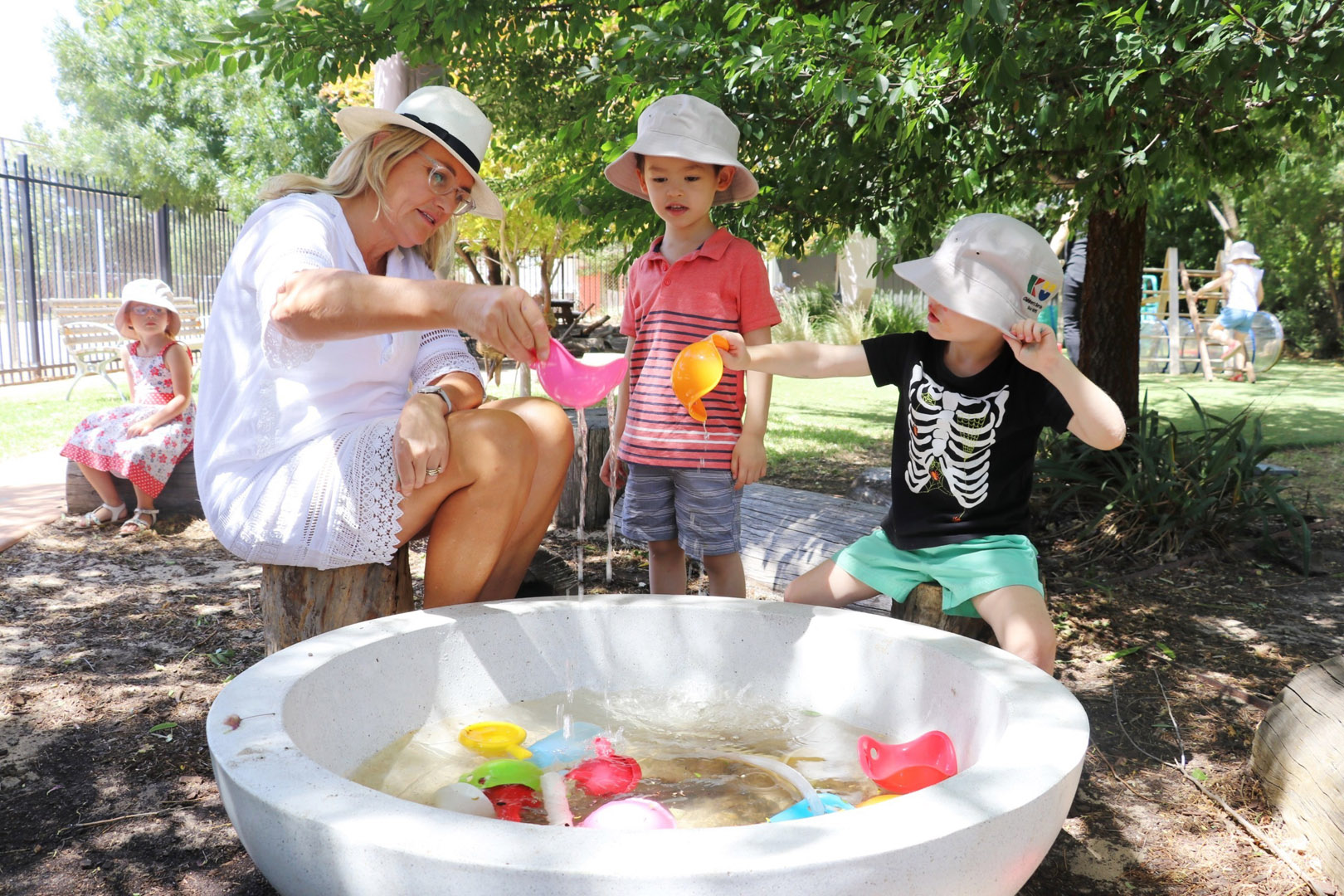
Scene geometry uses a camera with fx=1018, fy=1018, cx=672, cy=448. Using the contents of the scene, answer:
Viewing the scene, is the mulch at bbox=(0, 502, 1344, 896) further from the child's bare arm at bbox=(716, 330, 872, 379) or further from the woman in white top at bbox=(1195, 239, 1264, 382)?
the woman in white top at bbox=(1195, 239, 1264, 382)

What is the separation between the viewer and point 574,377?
2211 mm

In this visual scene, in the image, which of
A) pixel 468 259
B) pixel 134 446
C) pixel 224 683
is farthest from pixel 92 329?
pixel 224 683

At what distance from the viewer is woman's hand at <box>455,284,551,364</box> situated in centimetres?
189

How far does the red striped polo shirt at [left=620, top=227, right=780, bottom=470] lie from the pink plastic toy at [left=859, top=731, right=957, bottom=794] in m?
1.27

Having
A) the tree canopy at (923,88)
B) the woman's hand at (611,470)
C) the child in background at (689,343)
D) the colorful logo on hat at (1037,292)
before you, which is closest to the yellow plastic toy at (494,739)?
the woman's hand at (611,470)

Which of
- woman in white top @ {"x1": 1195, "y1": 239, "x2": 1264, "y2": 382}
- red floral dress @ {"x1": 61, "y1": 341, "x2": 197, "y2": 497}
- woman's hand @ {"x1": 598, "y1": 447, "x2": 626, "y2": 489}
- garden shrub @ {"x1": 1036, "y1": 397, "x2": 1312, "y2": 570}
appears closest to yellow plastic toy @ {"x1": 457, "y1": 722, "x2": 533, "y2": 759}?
woman's hand @ {"x1": 598, "y1": 447, "x2": 626, "y2": 489}

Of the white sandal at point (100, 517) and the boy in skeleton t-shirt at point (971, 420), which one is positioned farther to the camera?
the white sandal at point (100, 517)

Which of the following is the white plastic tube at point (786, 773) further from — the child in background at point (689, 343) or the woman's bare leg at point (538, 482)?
the child in background at point (689, 343)

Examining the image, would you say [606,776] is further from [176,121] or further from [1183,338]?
[176,121]

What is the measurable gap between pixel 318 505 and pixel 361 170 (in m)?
0.83

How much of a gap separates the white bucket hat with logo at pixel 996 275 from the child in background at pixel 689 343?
63cm

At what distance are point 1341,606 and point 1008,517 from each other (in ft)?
7.09

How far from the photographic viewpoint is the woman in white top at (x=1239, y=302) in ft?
37.1

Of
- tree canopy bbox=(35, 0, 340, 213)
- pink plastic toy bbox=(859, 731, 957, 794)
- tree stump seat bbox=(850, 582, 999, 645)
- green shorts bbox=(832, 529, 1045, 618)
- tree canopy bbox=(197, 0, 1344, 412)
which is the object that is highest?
tree canopy bbox=(35, 0, 340, 213)
